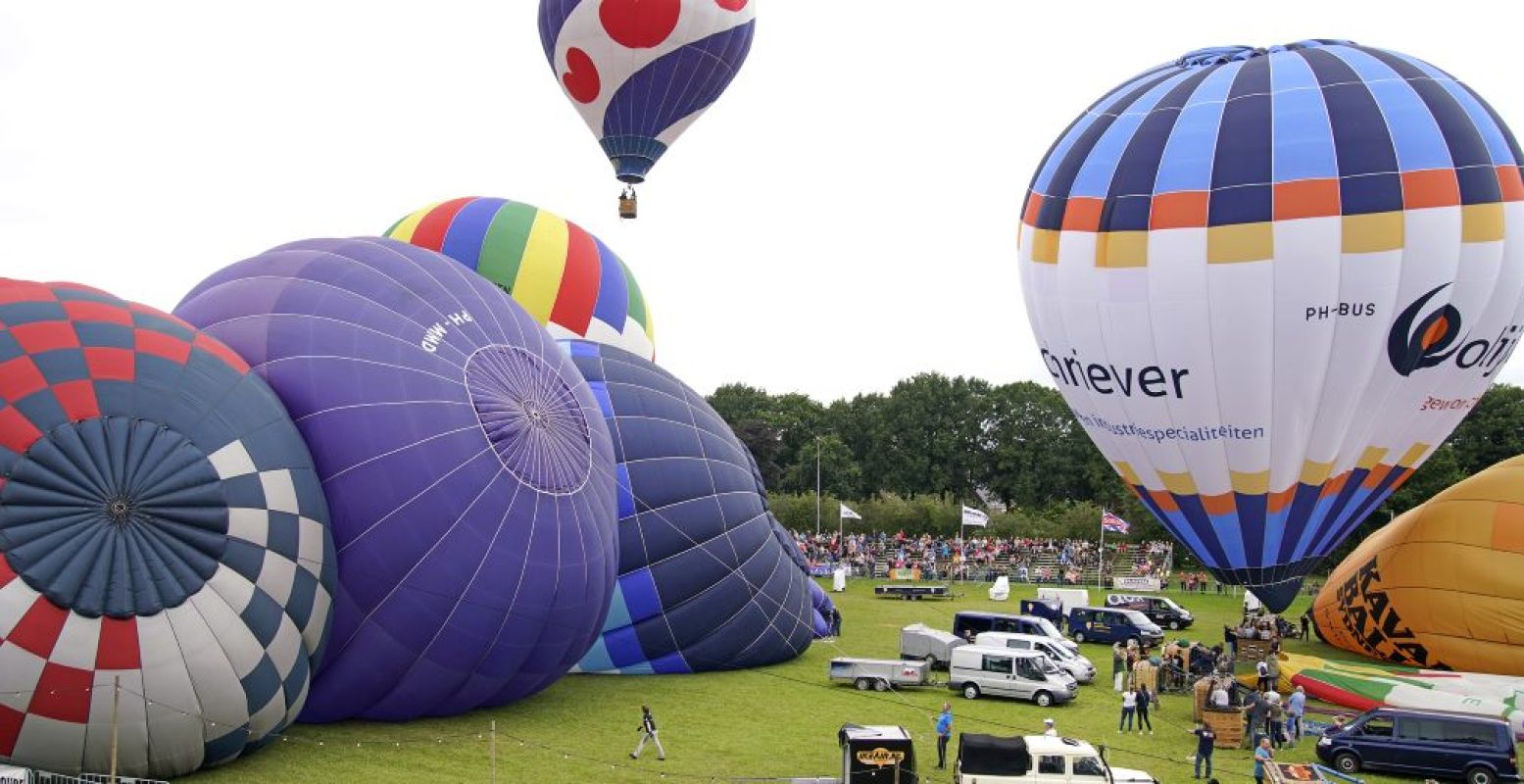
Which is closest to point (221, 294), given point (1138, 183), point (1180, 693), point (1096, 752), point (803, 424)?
point (1096, 752)

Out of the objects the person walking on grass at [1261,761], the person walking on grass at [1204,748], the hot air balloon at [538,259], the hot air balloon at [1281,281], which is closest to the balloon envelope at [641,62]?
the hot air balloon at [538,259]

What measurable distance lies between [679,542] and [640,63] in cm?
1225

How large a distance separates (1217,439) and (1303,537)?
2.02 m

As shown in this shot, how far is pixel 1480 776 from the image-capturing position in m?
15.9

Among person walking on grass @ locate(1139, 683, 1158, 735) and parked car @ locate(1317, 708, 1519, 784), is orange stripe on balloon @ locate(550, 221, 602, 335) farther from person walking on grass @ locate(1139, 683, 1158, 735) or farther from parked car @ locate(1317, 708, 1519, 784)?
parked car @ locate(1317, 708, 1519, 784)

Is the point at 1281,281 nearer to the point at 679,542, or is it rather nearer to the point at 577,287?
the point at 679,542

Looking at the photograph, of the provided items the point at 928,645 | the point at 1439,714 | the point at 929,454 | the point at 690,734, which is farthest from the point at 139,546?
the point at 929,454

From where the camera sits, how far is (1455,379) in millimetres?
20625

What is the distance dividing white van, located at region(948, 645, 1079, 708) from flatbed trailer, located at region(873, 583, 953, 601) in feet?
48.4

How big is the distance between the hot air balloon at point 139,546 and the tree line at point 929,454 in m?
Result: 42.2

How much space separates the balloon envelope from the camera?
93.4ft

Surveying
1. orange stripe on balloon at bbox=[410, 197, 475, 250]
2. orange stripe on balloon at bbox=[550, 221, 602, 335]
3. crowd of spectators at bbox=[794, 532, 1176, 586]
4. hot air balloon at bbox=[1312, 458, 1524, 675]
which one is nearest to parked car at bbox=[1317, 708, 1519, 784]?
A: hot air balloon at bbox=[1312, 458, 1524, 675]

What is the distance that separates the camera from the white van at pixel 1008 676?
20.1 metres

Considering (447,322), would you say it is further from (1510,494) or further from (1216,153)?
(1510,494)
